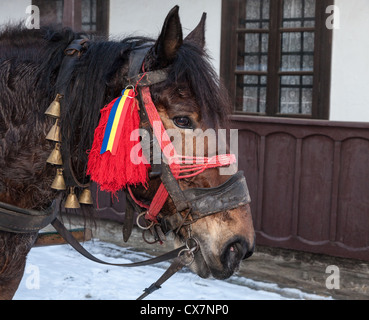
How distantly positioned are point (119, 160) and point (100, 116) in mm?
194

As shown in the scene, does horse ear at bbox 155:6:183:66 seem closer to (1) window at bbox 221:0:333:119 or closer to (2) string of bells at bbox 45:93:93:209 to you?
(2) string of bells at bbox 45:93:93:209

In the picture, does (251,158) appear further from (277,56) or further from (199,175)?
(199,175)

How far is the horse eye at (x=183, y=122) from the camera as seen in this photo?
1878 millimetres

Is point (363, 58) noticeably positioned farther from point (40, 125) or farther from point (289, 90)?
point (40, 125)

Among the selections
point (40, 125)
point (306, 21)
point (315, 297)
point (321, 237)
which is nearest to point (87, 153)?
point (40, 125)

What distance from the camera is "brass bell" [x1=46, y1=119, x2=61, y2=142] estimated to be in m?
1.95

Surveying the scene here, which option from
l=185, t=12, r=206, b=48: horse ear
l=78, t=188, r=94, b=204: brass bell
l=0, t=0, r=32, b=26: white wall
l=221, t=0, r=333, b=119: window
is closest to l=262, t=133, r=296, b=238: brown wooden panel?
l=221, t=0, r=333, b=119: window

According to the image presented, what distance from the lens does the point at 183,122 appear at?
188 centimetres

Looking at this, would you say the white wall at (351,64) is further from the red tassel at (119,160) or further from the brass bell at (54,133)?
the brass bell at (54,133)

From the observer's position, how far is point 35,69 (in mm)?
2051

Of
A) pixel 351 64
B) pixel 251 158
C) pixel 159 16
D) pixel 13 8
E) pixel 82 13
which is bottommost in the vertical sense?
pixel 251 158

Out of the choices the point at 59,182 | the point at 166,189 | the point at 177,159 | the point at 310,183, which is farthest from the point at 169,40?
the point at 310,183

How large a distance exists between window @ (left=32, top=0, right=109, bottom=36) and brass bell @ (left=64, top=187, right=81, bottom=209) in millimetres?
3024

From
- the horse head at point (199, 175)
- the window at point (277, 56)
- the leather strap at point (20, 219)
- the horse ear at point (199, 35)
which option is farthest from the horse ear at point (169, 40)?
the window at point (277, 56)
